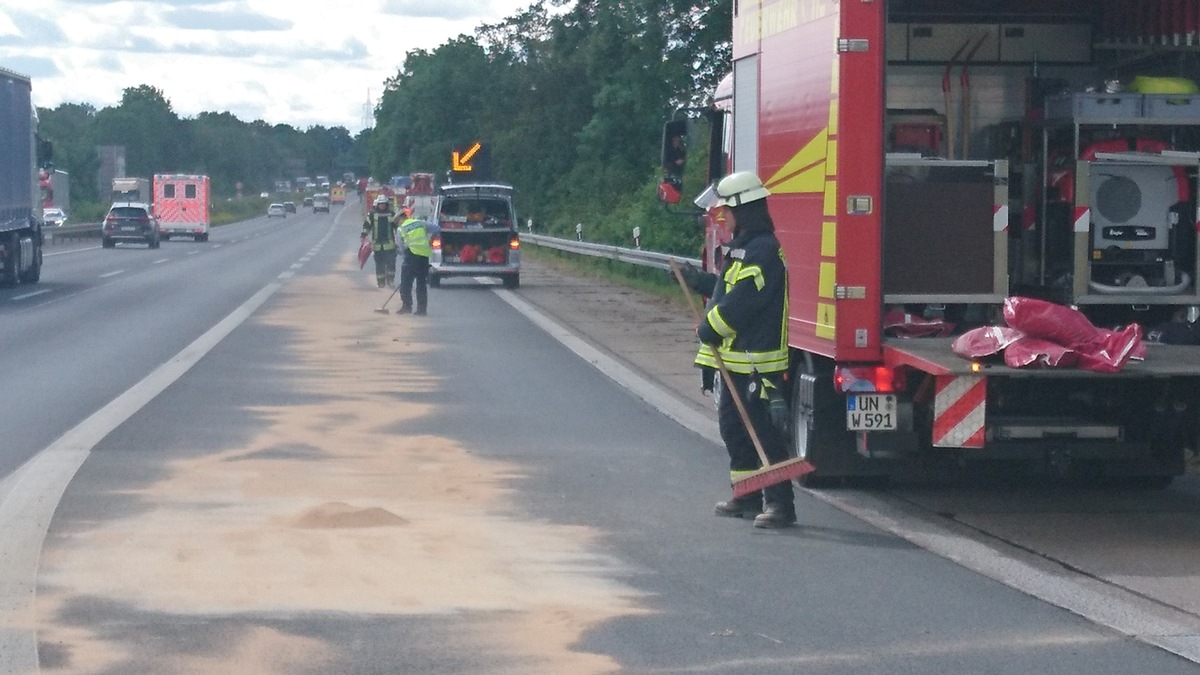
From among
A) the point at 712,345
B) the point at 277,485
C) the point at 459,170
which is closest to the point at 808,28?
the point at 712,345

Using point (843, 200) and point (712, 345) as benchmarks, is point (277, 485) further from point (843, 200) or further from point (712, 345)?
point (843, 200)

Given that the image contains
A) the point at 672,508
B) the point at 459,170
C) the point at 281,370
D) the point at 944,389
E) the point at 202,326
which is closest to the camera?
the point at 944,389

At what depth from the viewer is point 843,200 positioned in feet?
29.7

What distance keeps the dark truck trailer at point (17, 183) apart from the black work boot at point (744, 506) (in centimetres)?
2406

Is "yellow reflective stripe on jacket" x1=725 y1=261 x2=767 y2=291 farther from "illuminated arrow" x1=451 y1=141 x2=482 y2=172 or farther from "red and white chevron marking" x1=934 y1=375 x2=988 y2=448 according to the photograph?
"illuminated arrow" x1=451 y1=141 x2=482 y2=172

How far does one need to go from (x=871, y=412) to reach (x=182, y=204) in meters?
63.2

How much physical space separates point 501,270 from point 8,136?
920 cm

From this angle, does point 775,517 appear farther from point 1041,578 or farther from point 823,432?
point 1041,578

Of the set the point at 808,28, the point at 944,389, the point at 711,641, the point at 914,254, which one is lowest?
the point at 711,641

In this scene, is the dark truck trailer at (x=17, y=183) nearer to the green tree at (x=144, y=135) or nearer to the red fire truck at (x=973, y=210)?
the red fire truck at (x=973, y=210)

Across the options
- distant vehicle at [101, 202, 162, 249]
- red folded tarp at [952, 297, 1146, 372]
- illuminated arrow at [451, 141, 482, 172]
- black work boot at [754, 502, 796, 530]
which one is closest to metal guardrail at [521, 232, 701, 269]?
illuminated arrow at [451, 141, 482, 172]

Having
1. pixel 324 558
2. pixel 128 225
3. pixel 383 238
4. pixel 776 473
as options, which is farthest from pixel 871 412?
pixel 128 225

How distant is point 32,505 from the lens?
30.3 ft

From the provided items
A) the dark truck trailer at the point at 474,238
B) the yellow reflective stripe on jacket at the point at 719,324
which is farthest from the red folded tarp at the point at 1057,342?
the dark truck trailer at the point at 474,238
